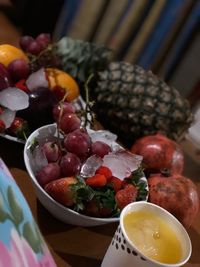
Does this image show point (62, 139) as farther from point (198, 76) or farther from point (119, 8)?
point (198, 76)

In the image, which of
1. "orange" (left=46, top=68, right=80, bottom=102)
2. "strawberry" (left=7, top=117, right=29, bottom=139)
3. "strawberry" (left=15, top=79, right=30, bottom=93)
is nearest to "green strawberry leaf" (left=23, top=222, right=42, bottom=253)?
"strawberry" (left=7, top=117, right=29, bottom=139)

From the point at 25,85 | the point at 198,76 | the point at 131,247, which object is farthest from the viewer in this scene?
the point at 198,76

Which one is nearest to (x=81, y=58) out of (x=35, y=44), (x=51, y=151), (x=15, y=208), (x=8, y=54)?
(x=35, y=44)

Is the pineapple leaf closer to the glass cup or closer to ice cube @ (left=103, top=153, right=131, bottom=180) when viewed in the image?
ice cube @ (left=103, top=153, right=131, bottom=180)

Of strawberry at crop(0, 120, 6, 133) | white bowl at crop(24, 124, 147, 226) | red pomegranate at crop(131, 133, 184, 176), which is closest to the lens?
white bowl at crop(24, 124, 147, 226)

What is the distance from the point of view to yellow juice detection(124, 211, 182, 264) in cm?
60

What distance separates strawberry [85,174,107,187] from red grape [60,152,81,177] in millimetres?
35

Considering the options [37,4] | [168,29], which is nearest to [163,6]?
[168,29]

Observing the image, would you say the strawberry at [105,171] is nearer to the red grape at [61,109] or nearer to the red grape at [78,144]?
the red grape at [78,144]

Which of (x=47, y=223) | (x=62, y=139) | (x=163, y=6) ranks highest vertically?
(x=163, y=6)

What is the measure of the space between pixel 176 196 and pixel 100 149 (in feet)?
0.59

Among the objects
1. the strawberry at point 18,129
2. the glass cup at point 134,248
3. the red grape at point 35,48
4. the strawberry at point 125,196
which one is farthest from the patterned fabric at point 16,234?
the red grape at point 35,48

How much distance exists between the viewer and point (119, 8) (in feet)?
5.98

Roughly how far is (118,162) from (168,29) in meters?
1.21
